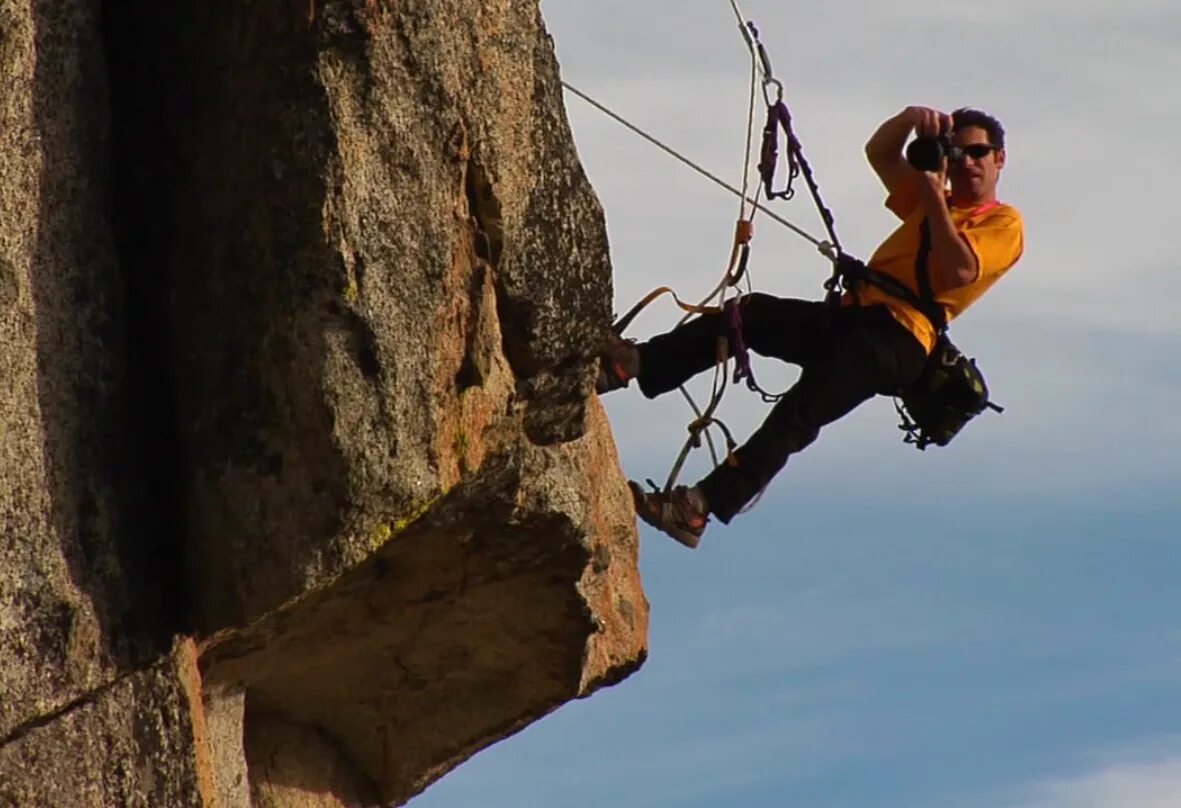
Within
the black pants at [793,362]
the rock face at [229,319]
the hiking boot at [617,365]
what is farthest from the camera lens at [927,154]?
the rock face at [229,319]

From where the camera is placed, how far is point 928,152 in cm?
1032

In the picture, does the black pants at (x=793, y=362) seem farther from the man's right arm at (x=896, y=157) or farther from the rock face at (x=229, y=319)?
the rock face at (x=229, y=319)

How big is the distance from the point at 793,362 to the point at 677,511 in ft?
3.18

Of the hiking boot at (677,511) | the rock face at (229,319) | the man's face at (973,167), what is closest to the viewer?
the rock face at (229,319)

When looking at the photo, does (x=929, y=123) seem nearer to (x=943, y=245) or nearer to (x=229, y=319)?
(x=943, y=245)

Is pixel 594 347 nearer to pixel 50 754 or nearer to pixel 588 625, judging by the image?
pixel 588 625

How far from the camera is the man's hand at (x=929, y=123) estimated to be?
1040 cm

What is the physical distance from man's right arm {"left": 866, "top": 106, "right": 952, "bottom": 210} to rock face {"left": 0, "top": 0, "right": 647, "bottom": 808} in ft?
8.83

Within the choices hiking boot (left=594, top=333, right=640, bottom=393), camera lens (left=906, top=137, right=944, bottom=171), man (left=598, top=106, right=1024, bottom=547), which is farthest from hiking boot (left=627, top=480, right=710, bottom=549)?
camera lens (left=906, top=137, right=944, bottom=171)

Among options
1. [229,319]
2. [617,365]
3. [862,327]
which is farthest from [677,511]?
[229,319]

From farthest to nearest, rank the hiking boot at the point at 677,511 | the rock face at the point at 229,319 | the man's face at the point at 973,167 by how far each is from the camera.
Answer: the man's face at the point at 973,167
the hiking boot at the point at 677,511
the rock face at the point at 229,319

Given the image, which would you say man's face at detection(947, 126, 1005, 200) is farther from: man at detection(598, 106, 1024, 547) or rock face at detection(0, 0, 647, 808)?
rock face at detection(0, 0, 647, 808)

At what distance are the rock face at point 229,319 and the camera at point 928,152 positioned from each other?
2.47 metres

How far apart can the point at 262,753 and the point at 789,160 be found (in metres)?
3.59
